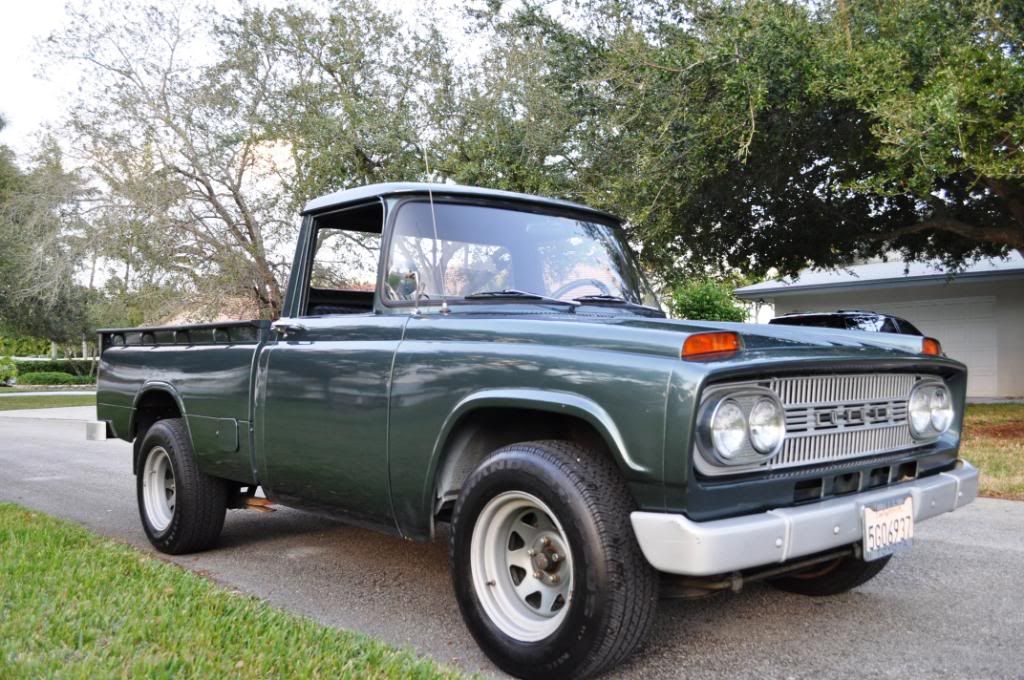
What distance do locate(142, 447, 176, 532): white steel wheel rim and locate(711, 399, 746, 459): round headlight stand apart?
392 cm

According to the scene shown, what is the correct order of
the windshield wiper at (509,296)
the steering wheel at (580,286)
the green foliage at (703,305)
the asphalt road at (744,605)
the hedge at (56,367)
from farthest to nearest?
the hedge at (56,367) → the green foliage at (703,305) → the steering wheel at (580,286) → the windshield wiper at (509,296) → the asphalt road at (744,605)

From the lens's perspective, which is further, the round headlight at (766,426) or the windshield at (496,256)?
the windshield at (496,256)

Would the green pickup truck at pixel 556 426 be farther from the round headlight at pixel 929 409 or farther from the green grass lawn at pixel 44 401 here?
the green grass lawn at pixel 44 401

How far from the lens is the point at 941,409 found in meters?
3.88

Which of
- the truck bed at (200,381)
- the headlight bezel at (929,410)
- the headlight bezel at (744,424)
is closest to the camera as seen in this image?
the headlight bezel at (744,424)

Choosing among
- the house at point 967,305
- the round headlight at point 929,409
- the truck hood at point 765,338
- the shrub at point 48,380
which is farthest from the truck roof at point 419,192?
the shrub at point 48,380

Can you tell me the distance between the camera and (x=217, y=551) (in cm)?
549

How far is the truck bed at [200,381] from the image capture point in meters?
4.70

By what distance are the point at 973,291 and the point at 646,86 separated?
531 inches

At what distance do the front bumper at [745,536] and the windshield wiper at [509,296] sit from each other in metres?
1.48

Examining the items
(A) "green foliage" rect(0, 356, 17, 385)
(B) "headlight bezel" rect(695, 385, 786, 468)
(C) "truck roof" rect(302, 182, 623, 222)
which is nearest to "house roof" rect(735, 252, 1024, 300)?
(C) "truck roof" rect(302, 182, 623, 222)

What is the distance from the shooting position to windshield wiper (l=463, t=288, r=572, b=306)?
4047 mm

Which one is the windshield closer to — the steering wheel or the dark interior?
the steering wheel

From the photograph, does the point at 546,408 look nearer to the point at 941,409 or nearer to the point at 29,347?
the point at 941,409
